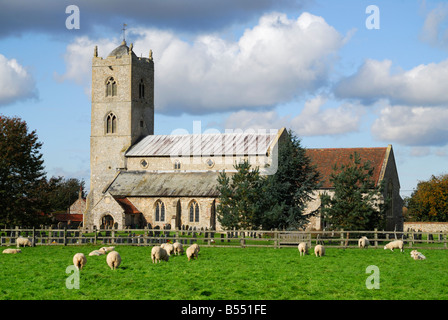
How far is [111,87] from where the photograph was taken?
73.4 meters

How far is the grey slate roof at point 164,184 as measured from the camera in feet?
197

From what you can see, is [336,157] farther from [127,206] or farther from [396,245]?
[396,245]

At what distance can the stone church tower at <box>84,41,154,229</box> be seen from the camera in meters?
71.6

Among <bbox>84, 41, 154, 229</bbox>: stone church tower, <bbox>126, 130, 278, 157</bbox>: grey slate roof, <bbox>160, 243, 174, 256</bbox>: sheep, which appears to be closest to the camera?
<bbox>160, 243, 174, 256</bbox>: sheep

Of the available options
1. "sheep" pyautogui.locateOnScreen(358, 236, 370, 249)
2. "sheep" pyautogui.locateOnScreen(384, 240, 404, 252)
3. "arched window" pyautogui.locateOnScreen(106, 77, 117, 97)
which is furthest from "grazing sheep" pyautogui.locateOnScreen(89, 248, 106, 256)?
"arched window" pyautogui.locateOnScreen(106, 77, 117, 97)

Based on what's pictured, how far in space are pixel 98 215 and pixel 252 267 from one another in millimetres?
39317

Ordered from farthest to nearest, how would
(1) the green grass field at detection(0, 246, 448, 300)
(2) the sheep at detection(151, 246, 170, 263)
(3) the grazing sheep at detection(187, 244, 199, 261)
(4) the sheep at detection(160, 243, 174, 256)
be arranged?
(4) the sheep at detection(160, 243, 174, 256) < (3) the grazing sheep at detection(187, 244, 199, 261) < (2) the sheep at detection(151, 246, 170, 263) < (1) the green grass field at detection(0, 246, 448, 300)

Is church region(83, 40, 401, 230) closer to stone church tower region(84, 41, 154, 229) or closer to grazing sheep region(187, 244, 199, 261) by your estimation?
stone church tower region(84, 41, 154, 229)

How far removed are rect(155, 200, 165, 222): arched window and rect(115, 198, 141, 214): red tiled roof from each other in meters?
2.12

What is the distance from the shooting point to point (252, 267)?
2239 cm

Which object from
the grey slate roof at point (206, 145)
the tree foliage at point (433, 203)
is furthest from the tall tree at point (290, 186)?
the tree foliage at point (433, 203)

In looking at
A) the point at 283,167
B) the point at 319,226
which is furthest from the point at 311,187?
the point at 319,226
